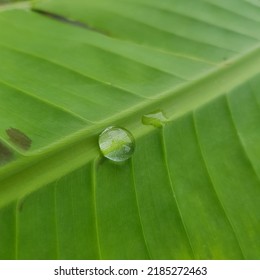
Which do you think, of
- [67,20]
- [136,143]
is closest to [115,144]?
[136,143]

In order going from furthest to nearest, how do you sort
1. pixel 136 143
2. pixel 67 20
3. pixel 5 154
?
1. pixel 67 20
2. pixel 136 143
3. pixel 5 154

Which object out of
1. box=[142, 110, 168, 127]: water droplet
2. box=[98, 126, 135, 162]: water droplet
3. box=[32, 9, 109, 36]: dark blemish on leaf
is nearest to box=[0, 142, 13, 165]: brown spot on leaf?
box=[98, 126, 135, 162]: water droplet

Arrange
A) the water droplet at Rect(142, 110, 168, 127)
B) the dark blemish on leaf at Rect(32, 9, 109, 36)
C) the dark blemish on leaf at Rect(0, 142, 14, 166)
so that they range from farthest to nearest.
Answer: the dark blemish on leaf at Rect(32, 9, 109, 36)
the water droplet at Rect(142, 110, 168, 127)
the dark blemish on leaf at Rect(0, 142, 14, 166)

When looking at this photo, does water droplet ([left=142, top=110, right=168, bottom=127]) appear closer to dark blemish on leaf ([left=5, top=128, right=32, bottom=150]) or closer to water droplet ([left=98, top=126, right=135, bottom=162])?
water droplet ([left=98, top=126, right=135, bottom=162])

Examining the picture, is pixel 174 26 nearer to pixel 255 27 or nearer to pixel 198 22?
pixel 198 22

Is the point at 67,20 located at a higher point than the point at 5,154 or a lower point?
higher

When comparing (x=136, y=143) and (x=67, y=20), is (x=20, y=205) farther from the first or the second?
(x=67, y=20)

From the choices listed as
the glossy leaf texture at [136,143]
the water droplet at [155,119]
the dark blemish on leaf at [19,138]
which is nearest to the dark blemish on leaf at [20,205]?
the glossy leaf texture at [136,143]
